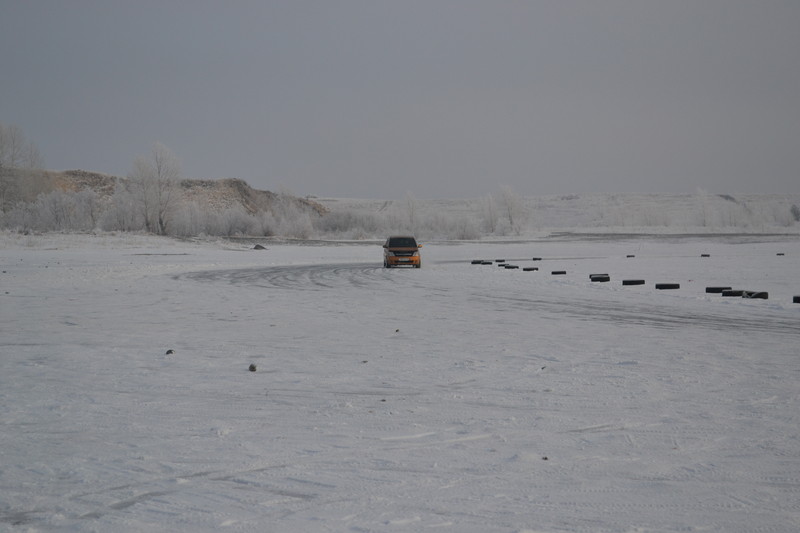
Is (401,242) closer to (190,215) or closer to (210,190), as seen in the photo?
(190,215)

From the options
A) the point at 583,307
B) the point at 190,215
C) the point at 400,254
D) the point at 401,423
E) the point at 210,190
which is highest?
the point at 210,190

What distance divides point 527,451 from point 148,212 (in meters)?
79.4

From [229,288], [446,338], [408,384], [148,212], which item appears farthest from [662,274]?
[148,212]

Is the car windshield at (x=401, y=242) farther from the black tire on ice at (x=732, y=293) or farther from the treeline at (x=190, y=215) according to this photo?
the treeline at (x=190, y=215)

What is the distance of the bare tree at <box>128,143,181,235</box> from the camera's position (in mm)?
77938

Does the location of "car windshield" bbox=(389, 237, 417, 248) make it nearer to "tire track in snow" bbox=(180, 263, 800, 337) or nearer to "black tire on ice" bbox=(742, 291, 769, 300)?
"tire track in snow" bbox=(180, 263, 800, 337)

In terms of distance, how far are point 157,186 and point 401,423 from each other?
3095 inches

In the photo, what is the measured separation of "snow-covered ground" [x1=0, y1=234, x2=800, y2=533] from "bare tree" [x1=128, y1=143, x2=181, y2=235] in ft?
225

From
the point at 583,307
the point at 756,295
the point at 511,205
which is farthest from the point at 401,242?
the point at 511,205

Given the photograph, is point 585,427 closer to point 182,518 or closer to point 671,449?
point 671,449

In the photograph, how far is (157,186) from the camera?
7838 cm

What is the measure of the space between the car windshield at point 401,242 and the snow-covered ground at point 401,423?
19203mm

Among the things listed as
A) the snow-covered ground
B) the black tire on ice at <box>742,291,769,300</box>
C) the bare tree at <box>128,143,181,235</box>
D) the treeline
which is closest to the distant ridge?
the treeline

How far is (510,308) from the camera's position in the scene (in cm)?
1521
